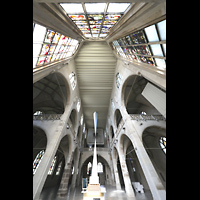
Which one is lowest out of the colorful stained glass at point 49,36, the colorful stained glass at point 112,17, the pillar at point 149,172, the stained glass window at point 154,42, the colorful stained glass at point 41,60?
the pillar at point 149,172

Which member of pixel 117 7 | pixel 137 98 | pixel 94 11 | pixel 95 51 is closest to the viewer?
pixel 117 7

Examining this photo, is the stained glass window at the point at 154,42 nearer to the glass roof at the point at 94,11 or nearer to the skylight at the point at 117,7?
the skylight at the point at 117,7

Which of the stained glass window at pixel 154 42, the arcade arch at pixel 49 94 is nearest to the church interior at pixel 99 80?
the stained glass window at pixel 154 42

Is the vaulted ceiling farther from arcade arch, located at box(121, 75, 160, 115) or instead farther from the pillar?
the pillar

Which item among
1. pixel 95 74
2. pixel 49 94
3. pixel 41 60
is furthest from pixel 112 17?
pixel 49 94

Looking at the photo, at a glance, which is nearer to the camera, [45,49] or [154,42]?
[154,42]

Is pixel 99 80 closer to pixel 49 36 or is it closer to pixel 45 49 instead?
pixel 45 49

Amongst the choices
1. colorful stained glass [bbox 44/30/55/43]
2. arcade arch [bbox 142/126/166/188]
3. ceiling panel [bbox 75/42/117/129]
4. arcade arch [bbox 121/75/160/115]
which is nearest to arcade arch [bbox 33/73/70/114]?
ceiling panel [bbox 75/42/117/129]

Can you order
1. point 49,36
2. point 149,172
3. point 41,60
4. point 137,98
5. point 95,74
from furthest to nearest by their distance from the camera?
point 95,74 → point 137,98 → point 41,60 → point 149,172 → point 49,36

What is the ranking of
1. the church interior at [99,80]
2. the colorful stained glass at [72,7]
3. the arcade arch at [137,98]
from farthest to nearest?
the arcade arch at [137,98], the colorful stained glass at [72,7], the church interior at [99,80]

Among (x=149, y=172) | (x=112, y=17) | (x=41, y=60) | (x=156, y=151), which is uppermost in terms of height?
(x=112, y=17)
